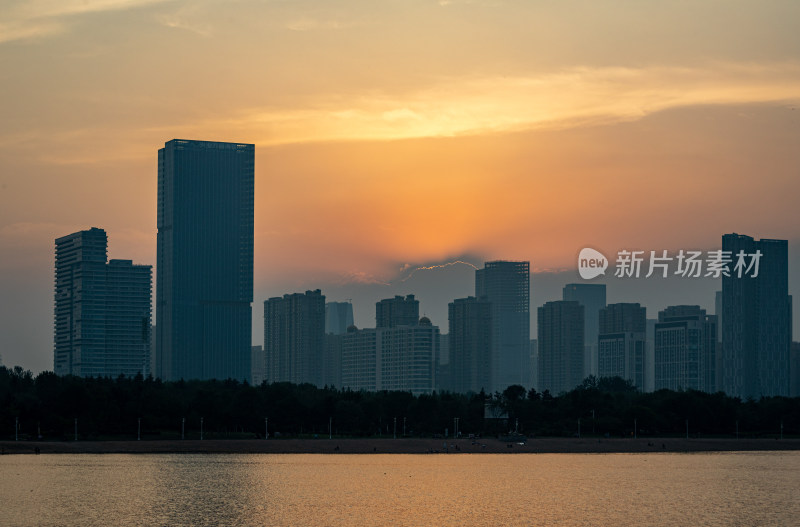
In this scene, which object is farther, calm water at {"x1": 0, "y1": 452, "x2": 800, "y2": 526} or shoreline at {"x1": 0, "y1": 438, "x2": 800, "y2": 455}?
shoreline at {"x1": 0, "y1": 438, "x2": 800, "y2": 455}

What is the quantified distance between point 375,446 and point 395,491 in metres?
67.6

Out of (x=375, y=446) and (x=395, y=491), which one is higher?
(x=395, y=491)

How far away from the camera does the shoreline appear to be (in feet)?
578

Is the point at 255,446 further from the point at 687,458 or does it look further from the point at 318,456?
the point at 687,458

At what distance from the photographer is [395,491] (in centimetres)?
11650

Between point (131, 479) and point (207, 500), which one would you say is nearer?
point (207, 500)

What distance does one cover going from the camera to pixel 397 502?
10669cm

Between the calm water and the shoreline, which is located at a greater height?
the calm water

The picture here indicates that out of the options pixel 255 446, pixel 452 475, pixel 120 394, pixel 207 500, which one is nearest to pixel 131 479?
pixel 207 500

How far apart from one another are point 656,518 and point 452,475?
137 ft

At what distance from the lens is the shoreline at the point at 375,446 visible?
176 metres

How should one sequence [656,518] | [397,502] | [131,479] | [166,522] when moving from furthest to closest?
[131,479]
[397,502]
[656,518]
[166,522]

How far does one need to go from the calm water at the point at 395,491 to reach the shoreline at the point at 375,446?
290 inches

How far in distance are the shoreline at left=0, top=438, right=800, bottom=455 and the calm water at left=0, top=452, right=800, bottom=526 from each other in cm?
737
